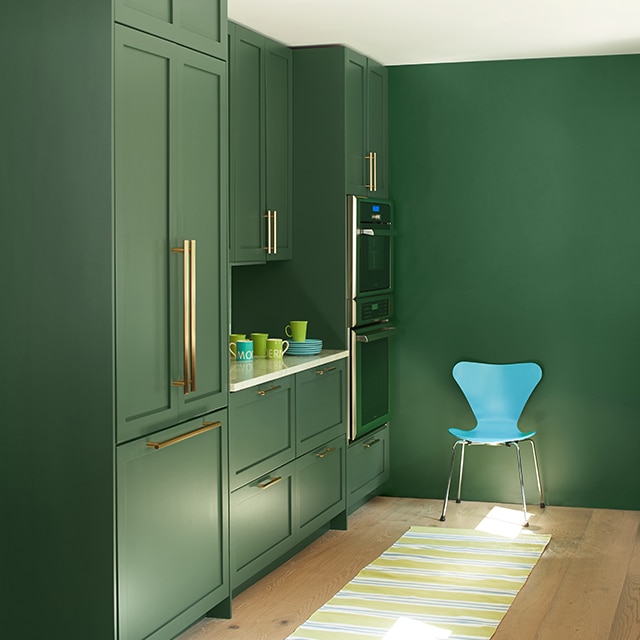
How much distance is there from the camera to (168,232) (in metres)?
3.23

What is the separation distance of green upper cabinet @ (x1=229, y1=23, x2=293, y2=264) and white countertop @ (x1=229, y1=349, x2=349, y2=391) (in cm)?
47

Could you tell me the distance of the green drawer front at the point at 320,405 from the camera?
455cm

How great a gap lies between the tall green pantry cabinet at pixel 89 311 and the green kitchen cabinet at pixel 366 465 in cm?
207

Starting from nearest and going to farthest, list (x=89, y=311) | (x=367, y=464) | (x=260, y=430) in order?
(x=89, y=311) < (x=260, y=430) < (x=367, y=464)

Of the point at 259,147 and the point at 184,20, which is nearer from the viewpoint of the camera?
the point at 184,20

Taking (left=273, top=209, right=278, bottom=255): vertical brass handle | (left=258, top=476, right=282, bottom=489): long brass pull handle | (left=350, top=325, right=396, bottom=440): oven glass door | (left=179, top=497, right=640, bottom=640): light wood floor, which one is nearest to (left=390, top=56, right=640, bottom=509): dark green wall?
(left=350, top=325, right=396, bottom=440): oven glass door

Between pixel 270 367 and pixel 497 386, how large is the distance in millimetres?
1677

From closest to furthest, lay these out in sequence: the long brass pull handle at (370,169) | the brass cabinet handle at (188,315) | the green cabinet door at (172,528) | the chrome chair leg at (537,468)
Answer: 1. the green cabinet door at (172,528)
2. the brass cabinet handle at (188,315)
3. the long brass pull handle at (370,169)
4. the chrome chair leg at (537,468)

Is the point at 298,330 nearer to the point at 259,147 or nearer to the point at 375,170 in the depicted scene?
the point at 259,147

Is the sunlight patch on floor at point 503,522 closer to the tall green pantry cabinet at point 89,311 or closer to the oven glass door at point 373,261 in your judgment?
the oven glass door at point 373,261

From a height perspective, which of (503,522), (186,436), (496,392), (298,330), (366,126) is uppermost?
(366,126)

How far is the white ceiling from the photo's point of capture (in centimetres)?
430

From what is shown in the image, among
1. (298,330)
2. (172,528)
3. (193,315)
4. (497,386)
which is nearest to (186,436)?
(172,528)

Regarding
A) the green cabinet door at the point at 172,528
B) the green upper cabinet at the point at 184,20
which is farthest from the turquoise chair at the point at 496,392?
the green upper cabinet at the point at 184,20
